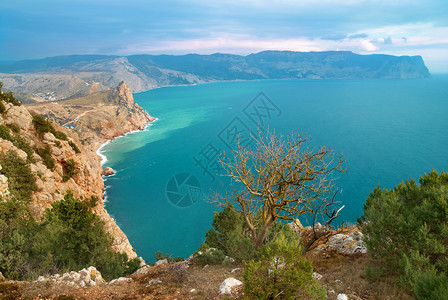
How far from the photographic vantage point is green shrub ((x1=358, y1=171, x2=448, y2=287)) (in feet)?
22.2

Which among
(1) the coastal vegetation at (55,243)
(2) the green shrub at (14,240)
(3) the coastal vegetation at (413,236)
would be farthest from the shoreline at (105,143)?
(3) the coastal vegetation at (413,236)

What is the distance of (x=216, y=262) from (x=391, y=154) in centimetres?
5459

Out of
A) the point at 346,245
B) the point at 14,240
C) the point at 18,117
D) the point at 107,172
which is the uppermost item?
the point at 18,117

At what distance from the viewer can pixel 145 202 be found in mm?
42594

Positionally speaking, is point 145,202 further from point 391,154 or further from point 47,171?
point 391,154

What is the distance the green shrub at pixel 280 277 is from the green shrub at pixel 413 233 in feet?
11.2

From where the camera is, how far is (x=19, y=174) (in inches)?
734

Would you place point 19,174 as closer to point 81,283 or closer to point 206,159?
point 81,283

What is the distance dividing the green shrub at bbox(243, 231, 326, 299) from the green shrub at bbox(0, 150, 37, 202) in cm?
1951

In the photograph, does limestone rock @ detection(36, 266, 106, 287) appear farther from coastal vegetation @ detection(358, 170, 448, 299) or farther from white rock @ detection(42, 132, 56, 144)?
white rock @ detection(42, 132, 56, 144)

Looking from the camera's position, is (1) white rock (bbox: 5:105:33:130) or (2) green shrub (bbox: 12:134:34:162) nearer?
(2) green shrub (bbox: 12:134:34:162)

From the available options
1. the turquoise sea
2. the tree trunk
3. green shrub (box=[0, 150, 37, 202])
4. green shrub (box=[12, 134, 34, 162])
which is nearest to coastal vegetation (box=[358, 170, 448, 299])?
the tree trunk

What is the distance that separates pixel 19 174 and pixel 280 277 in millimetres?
21736

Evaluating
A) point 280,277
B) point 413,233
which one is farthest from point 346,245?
point 280,277
